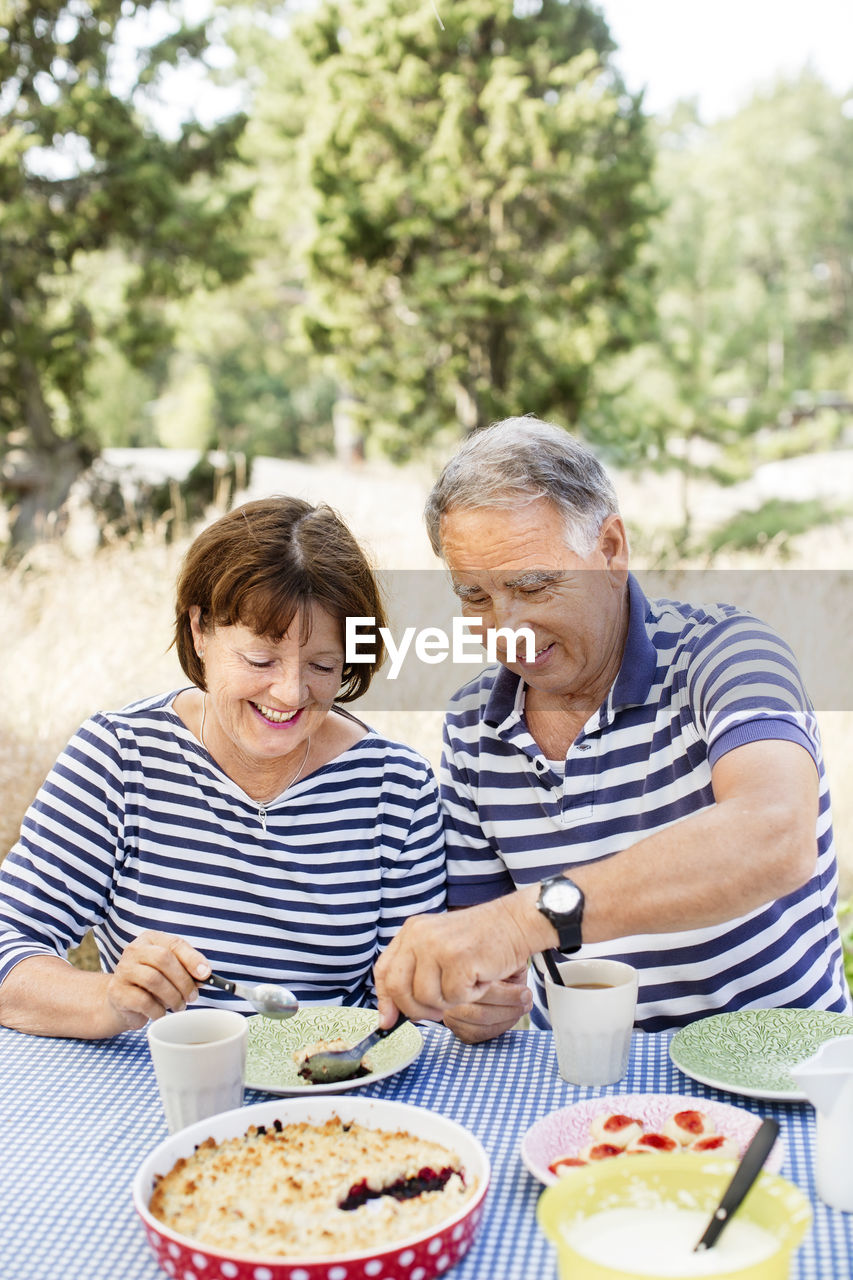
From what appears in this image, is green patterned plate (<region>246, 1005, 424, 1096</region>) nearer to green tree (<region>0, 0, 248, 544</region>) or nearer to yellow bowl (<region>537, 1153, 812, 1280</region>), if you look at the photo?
yellow bowl (<region>537, 1153, 812, 1280</region>)

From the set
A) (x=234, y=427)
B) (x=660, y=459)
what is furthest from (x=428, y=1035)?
(x=234, y=427)

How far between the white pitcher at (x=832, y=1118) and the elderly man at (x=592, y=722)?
21.0 inches

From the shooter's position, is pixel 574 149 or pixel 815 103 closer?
pixel 574 149

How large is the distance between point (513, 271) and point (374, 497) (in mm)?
3190

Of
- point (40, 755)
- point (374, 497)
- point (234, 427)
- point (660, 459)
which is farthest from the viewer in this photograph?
point (234, 427)

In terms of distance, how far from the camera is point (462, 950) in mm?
1469

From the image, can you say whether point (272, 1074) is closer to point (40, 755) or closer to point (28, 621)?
point (40, 755)

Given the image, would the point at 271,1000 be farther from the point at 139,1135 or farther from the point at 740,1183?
the point at 740,1183

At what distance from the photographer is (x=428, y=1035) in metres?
1.81

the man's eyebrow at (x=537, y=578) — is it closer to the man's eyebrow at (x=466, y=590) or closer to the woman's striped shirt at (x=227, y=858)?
the man's eyebrow at (x=466, y=590)

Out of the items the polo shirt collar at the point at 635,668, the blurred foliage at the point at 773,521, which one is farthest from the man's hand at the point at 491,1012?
the blurred foliage at the point at 773,521

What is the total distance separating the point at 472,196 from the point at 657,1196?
12029 mm

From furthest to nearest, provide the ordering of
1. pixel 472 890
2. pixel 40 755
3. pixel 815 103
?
pixel 815 103 → pixel 40 755 → pixel 472 890

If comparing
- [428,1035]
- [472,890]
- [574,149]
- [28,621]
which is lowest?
[428,1035]
